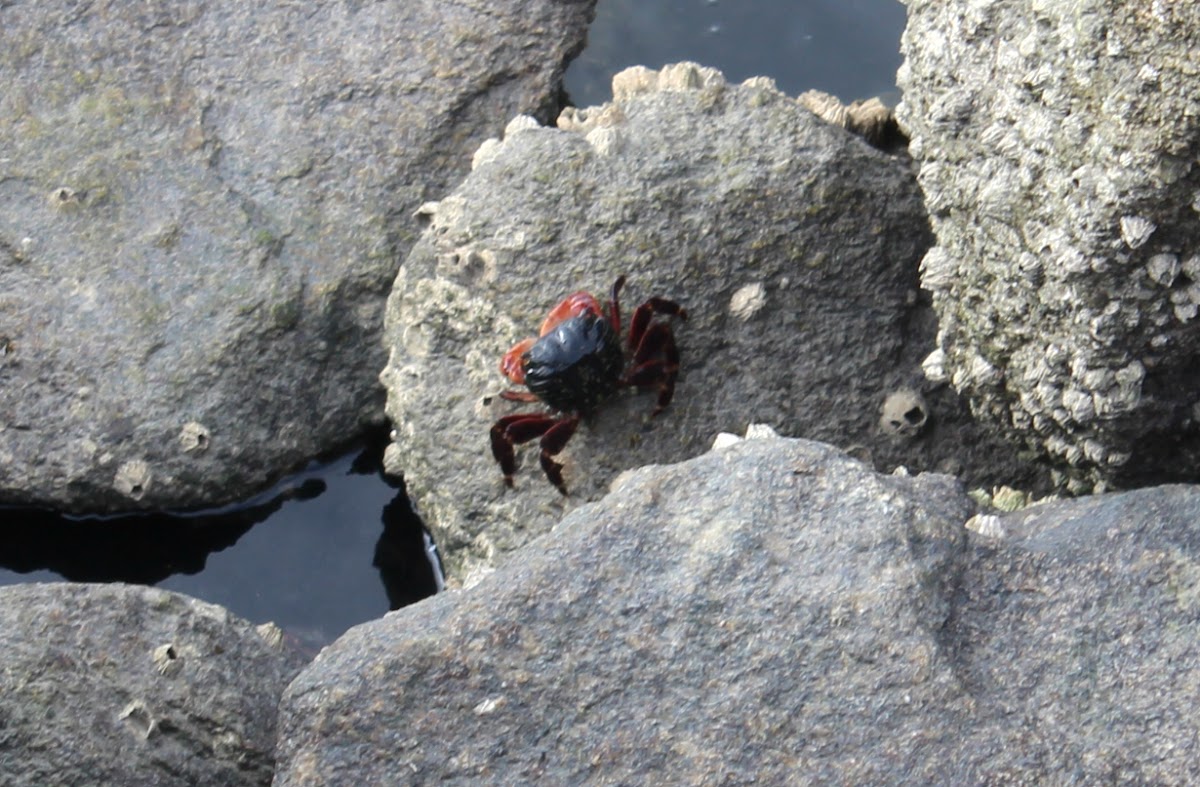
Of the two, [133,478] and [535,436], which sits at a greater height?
[535,436]

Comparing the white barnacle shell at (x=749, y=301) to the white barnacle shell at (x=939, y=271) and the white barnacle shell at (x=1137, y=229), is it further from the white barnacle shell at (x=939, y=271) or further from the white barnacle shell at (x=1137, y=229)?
the white barnacle shell at (x=1137, y=229)

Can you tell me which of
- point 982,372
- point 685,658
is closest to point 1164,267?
point 982,372

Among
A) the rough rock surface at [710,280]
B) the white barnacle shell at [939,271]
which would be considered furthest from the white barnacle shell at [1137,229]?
the rough rock surface at [710,280]

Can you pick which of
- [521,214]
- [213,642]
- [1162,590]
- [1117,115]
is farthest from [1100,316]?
[213,642]

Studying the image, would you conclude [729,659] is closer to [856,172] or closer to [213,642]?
[213,642]

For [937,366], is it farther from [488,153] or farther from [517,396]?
[488,153]
